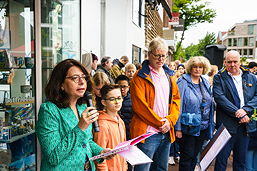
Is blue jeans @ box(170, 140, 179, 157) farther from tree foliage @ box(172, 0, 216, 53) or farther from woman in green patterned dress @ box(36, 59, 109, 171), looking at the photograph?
tree foliage @ box(172, 0, 216, 53)

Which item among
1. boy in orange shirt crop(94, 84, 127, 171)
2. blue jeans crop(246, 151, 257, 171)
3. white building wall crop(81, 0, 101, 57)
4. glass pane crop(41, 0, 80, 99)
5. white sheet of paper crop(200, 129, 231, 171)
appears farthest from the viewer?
white building wall crop(81, 0, 101, 57)

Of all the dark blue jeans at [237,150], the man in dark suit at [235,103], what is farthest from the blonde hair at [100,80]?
the dark blue jeans at [237,150]

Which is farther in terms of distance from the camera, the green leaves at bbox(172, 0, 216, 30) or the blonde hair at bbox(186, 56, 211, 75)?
the green leaves at bbox(172, 0, 216, 30)

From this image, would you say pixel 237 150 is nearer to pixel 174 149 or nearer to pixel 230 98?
pixel 230 98

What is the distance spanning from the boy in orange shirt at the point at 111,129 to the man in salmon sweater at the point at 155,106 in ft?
1.08

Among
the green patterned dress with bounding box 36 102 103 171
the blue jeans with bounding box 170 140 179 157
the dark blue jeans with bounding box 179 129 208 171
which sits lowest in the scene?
the blue jeans with bounding box 170 140 179 157

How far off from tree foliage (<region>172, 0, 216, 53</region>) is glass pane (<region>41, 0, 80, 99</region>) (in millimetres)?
22041

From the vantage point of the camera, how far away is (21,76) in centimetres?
266

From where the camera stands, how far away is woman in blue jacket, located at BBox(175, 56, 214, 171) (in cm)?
310

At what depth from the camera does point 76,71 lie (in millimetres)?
1603

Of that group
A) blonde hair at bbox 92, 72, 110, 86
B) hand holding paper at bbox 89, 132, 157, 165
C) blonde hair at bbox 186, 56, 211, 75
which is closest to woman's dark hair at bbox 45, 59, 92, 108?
hand holding paper at bbox 89, 132, 157, 165

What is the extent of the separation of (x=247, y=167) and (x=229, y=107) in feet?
3.51

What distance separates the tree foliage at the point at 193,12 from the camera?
79.9 feet

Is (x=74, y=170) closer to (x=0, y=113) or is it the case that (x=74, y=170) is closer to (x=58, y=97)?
(x=58, y=97)
